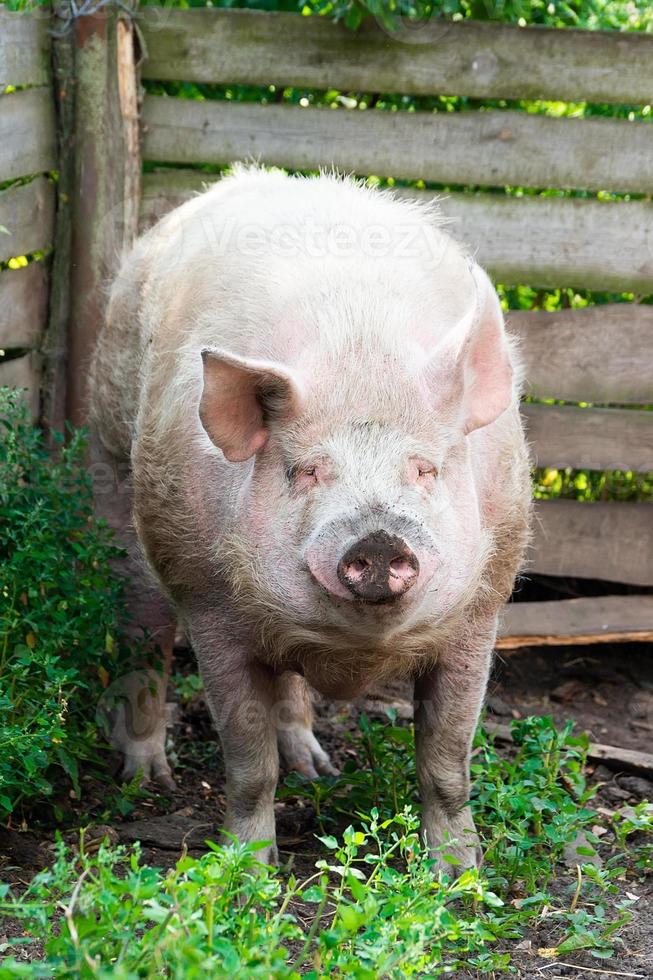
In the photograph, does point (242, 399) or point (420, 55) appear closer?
point (242, 399)

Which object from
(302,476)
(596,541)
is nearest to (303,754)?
(596,541)

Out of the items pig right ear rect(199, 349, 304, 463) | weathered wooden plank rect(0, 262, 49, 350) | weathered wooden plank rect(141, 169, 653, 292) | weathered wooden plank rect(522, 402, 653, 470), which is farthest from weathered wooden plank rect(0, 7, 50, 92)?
weathered wooden plank rect(522, 402, 653, 470)

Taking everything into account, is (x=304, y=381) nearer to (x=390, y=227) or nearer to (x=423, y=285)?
(x=423, y=285)

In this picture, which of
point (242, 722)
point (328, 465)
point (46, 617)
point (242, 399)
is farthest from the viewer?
point (46, 617)

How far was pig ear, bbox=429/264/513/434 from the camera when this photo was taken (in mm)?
3434

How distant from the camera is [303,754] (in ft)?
16.6

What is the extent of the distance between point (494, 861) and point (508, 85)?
326 cm

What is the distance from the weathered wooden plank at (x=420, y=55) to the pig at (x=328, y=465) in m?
1.12

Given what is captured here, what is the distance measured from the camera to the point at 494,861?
3.94m

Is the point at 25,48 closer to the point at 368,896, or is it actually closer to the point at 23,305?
the point at 23,305

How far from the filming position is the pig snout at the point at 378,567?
2.94 m

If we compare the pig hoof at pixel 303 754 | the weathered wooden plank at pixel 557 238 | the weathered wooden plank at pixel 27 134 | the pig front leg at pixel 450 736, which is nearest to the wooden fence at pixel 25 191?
the weathered wooden plank at pixel 27 134

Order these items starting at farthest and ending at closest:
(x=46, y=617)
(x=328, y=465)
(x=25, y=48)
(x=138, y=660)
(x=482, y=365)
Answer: (x=25, y=48) < (x=138, y=660) < (x=46, y=617) < (x=482, y=365) < (x=328, y=465)

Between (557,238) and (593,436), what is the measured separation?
34.6 inches
